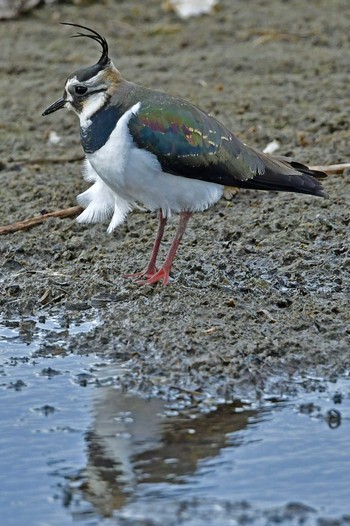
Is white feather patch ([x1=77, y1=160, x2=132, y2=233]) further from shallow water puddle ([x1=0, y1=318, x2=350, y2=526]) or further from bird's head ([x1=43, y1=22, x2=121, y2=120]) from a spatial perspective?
shallow water puddle ([x1=0, y1=318, x2=350, y2=526])

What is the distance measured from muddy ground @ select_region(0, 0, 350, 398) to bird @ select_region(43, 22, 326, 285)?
1.39ft

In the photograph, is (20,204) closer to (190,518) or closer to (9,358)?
(9,358)

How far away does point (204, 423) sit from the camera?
16.3 feet

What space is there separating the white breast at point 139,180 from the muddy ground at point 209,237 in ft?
1.70

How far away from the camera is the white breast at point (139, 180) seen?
5996 millimetres

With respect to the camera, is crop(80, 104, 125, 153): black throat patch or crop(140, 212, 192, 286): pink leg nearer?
crop(80, 104, 125, 153): black throat patch

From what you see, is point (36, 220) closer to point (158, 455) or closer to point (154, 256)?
point (154, 256)

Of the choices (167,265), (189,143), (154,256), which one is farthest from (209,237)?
(189,143)

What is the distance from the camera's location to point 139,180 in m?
6.04

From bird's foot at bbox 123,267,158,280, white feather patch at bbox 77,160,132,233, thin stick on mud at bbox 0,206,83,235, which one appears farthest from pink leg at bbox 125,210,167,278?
thin stick on mud at bbox 0,206,83,235

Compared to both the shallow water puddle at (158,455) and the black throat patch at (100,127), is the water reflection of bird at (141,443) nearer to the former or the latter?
the shallow water puddle at (158,455)

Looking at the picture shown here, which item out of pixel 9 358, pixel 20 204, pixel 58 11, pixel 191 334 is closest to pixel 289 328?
pixel 191 334

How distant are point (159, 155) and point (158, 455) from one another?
2.00 meters

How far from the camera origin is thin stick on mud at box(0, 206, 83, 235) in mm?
7582
